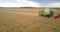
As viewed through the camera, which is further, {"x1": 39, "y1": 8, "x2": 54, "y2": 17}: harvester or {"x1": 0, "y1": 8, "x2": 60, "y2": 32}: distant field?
{"x1": 39, "y1": 8, "x2": 54, "y2": 17}: harvester

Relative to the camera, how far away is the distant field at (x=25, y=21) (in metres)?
0.63

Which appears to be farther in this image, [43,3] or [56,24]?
[43,3]

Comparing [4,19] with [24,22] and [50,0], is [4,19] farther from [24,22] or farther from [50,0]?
[50,0]

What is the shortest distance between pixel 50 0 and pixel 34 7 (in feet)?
0.44

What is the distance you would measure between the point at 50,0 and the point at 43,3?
6 centimetres

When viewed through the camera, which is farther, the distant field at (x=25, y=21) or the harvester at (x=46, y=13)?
the harvester at (x=46, y=13)

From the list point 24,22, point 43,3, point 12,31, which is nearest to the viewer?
point 12,31

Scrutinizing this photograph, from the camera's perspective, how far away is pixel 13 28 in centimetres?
64

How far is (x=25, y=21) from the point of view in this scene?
2.40 feet

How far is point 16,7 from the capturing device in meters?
0.92

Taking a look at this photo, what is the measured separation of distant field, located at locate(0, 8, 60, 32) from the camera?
63cm

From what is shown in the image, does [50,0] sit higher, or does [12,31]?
[50,0]

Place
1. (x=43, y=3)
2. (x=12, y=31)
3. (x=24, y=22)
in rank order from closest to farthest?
(x=12, y=31)
(x=24, y=22)
(x=43, y=3)

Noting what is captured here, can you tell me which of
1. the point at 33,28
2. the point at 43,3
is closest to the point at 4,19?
the point at 33,28
